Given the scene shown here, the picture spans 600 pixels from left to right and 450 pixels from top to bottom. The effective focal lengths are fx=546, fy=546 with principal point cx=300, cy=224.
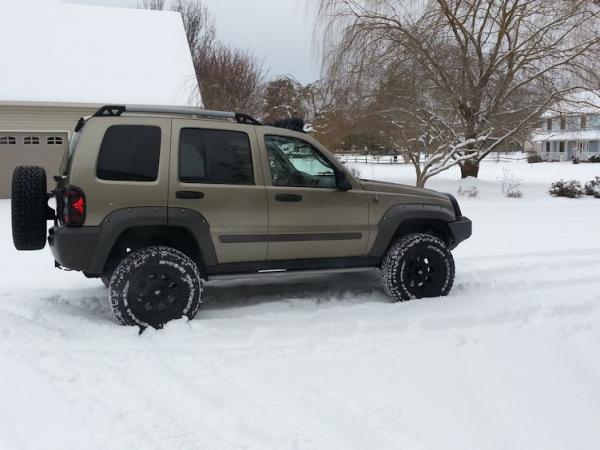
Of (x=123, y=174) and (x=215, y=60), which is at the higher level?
(x=215, y=60)

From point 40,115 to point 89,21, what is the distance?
18.5 feet

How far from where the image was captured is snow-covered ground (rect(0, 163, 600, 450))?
9.89 ft

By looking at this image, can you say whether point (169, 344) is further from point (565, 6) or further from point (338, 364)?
point (565, 6)

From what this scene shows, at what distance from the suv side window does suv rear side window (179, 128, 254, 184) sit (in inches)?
10.0

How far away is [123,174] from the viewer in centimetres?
455

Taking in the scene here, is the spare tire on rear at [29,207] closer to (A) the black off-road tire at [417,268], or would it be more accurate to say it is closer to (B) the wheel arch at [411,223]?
(B) the wheel arch at [411,223]

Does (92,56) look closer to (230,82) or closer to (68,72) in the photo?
(68,72)

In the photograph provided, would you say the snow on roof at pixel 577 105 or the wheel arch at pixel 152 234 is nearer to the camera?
the wheel arch at pixel 152 234


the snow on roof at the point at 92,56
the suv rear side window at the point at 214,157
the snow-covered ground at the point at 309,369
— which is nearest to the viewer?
the snow-covered ground at the point at 309,369

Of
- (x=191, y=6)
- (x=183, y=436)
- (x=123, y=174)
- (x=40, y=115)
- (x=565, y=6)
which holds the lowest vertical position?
(x=183, y=436)

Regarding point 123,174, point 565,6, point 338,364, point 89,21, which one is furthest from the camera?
point 89,21

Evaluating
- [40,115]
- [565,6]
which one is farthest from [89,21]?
[565,6]

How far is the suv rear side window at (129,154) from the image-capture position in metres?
4.51

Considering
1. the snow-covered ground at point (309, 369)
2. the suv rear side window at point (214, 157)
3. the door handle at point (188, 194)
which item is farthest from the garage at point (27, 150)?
the door handle at point (188, 194)
